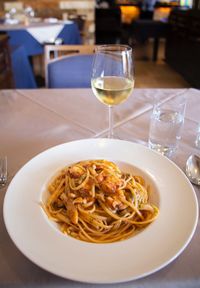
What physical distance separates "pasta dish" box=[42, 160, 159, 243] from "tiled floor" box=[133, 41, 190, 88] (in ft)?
10.3

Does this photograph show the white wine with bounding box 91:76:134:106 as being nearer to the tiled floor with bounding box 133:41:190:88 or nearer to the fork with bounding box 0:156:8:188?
the fork with bounding box 0:156:8:188

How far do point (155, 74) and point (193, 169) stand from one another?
144 inches

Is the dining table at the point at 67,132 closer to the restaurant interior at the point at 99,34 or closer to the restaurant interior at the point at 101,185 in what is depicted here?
the restaurant interior at the point at 101,185

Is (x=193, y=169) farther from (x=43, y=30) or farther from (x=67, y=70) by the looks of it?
(x=43, y=30)

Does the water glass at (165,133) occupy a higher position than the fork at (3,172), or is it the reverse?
the water glass at (165,133)

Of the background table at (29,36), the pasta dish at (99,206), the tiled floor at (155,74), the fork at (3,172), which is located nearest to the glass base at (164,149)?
the pasta dish at (99,206)

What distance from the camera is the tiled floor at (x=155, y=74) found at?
11.9ft

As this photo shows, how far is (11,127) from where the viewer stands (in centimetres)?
85

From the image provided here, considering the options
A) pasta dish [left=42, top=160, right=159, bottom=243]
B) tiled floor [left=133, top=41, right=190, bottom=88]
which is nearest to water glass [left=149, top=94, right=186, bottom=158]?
pasta dish [left=42, top=160, right=159, bottom=243]

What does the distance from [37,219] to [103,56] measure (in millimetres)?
416

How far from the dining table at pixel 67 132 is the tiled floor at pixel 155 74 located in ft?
8.51

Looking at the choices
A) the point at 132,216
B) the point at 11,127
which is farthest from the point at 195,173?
the point at 11,127

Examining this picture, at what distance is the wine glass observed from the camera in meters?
0.68

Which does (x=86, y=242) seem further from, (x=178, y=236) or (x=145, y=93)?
(x=145, y=93)
